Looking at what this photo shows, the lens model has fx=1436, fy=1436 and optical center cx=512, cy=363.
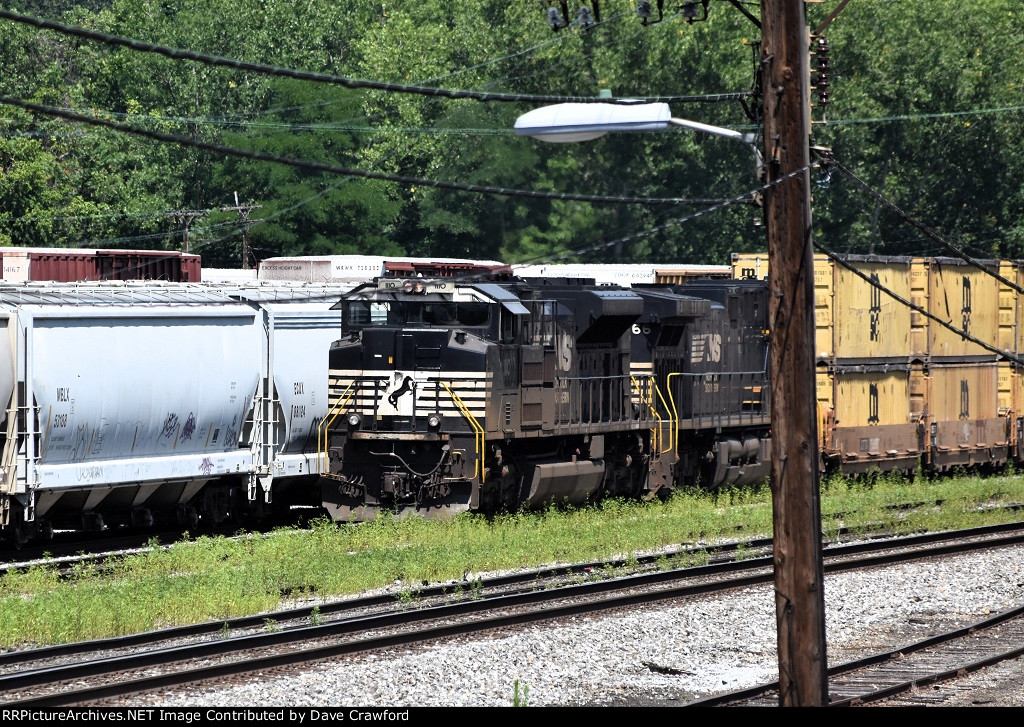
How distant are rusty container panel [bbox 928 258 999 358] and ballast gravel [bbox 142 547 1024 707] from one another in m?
12.0

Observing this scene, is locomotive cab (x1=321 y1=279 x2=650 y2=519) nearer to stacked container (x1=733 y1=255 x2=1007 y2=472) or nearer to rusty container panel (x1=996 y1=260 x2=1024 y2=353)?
stacked container (x1=733 y1=255 x2=1007 y2=472)

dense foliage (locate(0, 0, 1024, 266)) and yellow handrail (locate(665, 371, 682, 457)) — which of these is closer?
yellow handrail (locate(665, 371, 682, 457))

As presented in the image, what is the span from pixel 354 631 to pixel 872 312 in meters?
16.9

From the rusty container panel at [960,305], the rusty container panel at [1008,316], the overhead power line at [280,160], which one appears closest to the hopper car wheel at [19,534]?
the overhead power line at [280,160]

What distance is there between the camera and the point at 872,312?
28312mm

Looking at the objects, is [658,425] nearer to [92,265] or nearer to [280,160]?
[280,160]

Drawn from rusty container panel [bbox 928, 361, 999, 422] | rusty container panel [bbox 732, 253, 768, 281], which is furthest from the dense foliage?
rusty container panel [bbox 732, 253, 768, 281]

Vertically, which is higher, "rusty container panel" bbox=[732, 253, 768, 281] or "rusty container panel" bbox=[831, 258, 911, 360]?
"rusty container panel" bbox=[732, 253, 768, 281]

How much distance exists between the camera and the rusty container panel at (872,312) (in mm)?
27703

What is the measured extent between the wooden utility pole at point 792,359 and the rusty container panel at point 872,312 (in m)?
16.8

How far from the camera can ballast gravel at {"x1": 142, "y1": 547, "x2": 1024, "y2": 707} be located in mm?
11656

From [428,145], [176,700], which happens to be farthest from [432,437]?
[428,145]
